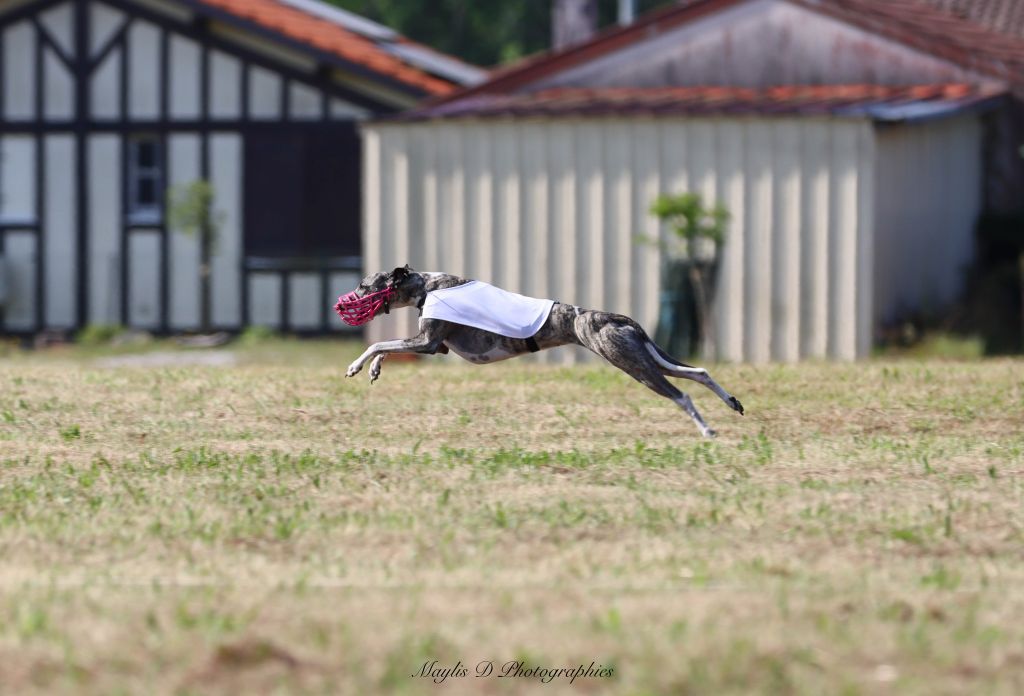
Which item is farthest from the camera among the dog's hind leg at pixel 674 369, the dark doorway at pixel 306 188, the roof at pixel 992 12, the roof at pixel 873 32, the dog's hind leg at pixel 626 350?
the dark doorway at pixel 306 188

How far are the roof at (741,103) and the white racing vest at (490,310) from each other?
28.8 feet

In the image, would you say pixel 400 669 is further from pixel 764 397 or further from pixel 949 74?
pixel 949 74

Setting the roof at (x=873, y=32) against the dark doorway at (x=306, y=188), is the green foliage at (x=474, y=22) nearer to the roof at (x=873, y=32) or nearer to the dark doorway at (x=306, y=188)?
the dark doorway at (x=306, y=188)

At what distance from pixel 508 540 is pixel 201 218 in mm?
17036

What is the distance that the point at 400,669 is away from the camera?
5.86m

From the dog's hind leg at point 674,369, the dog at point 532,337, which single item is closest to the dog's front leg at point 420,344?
the dog at point 532,337

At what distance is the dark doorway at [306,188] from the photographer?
80.3 ft

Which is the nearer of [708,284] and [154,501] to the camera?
[154,501]

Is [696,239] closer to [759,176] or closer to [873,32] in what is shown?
[759,176]

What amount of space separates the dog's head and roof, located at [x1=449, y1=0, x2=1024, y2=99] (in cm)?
1127

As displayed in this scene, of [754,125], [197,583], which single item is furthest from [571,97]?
[197,583]

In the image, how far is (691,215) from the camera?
1862cm

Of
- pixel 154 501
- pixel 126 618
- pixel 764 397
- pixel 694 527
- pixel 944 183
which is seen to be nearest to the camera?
pixel 126 618

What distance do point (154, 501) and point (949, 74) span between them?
14322 mm
